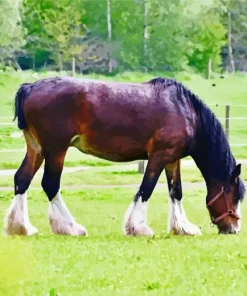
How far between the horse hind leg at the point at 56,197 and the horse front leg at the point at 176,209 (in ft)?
2.89

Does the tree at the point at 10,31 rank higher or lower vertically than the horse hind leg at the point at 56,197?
lower

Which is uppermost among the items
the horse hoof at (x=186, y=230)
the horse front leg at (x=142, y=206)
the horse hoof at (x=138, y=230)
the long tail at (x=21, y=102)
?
the long tail at (x=21, y=102)

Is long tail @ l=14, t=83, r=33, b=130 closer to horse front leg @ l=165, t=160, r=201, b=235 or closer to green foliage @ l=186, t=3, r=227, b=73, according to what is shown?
horse front leg @ l=165, t=160, r=201, b=235

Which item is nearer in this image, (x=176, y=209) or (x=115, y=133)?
(x=115, y=133)

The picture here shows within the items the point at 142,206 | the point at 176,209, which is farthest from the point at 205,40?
the point at 142,206

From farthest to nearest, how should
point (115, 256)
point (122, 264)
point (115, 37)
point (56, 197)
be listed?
point (115, 37) < point (56, 197) < point (115, 256) < point (122, 264)

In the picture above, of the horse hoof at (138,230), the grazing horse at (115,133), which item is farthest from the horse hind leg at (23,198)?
the horse hoof at (138,230)

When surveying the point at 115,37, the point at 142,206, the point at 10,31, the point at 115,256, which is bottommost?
the point at 115,37

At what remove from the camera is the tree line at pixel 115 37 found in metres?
21.5

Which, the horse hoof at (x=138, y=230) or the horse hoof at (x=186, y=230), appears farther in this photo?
the horse hoof at (x=186, y=230)

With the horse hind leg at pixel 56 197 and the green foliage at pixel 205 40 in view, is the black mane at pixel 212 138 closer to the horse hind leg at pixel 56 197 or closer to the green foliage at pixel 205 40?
the horse hind leg at pixel 56 197

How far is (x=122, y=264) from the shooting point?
241 inches

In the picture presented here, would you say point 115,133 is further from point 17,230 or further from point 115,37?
point 115,37

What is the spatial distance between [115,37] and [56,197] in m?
15.3
